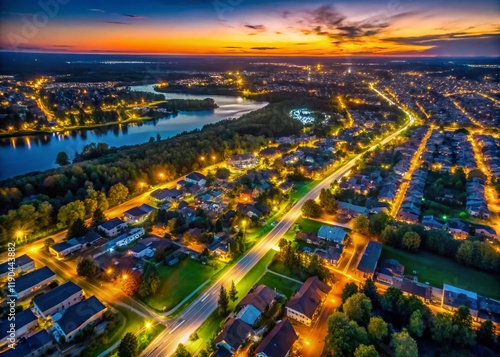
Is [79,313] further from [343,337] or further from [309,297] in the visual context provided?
[343,337]

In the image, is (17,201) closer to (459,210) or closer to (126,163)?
(126,163)

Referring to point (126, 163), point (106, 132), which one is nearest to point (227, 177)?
point (126, 163)

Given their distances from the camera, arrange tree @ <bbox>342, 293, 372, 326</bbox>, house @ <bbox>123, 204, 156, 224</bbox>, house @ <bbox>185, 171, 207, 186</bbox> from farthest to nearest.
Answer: house @ <bbox>185, 171, 207, 186</bbox>
house @ <bbox>123, 204, 156, 224</bbox>
tree @ <bbox>342, 293, 372, 326</bbox>

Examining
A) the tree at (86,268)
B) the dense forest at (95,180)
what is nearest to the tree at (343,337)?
the tree at (86,268)

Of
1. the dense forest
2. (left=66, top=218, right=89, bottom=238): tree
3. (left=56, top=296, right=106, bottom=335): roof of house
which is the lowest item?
(left=56, top=296, right=106, bottom=335): roof of house

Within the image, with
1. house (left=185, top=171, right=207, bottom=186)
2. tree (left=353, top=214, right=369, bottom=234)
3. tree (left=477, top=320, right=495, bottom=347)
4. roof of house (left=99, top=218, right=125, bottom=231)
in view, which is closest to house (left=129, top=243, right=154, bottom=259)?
roof of house (left=99, top=218, right=125, bottom=231)

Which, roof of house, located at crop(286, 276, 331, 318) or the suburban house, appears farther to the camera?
roof of house, located at crop(286, 276, 331, 318)

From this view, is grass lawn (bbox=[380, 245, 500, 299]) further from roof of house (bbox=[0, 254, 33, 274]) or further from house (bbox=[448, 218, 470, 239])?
roof of house (bbox=[0, 254, 33, 274])
